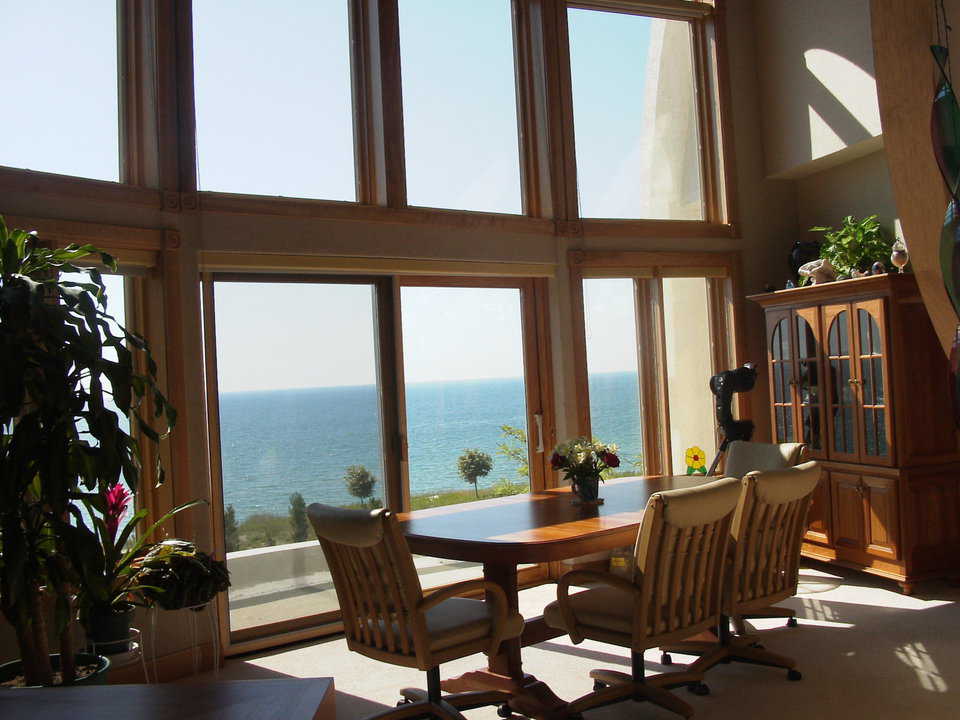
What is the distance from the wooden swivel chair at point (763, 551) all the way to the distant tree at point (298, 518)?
223 cm

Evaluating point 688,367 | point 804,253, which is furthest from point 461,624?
point 804,253

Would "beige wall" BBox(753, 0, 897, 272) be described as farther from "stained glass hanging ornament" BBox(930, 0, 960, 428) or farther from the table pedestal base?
"stained glass hanging ornament" BBox(930, 0, 960, 428)

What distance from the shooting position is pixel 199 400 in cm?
446

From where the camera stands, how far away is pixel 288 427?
484 centimetres

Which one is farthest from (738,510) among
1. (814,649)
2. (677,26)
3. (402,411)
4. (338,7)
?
(677,26)

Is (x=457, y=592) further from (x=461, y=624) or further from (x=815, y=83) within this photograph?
(x=815, y=83)

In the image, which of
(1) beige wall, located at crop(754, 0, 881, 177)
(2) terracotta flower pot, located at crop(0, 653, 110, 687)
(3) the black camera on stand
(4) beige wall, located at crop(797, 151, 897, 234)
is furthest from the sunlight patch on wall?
(2) terracotta flower pot, located at crop(0, 653, 110, 687)

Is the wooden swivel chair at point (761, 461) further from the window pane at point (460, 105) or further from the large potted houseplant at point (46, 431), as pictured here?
the large potted houseplant at point (46, 431)

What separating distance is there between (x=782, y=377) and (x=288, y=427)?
323 centimetres

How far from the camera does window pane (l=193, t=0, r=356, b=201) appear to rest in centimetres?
468

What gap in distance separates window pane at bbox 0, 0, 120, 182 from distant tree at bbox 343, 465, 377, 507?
205cm

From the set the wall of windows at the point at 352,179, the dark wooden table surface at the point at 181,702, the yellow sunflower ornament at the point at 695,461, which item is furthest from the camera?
the yellow sunflower ornament at the point at 695,461

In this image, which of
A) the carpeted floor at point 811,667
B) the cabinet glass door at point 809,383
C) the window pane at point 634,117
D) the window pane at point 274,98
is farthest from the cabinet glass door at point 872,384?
the window pane at point 274,98

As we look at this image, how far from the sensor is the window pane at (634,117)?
19.4 feet
